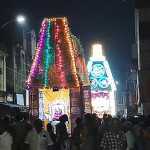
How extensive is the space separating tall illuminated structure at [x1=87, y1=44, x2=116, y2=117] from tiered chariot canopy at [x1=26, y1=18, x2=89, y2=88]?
1221 centimetres

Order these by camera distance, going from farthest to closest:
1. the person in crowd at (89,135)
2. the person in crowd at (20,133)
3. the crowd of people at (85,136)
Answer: the person in crowd at (20,133) < the person in crowd at (89,135) < the crowd of people at (85,136)

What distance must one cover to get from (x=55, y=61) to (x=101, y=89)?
15004mm

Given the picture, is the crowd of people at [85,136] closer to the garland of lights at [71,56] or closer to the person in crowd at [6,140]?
the person in crowd at [6,140]

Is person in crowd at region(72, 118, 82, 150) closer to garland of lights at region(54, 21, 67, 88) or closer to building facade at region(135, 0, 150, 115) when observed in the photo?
building facade at region(135, 0, 150, 115)

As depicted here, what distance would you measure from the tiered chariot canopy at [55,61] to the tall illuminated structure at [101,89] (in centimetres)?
1221

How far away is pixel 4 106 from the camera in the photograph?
33438 mm

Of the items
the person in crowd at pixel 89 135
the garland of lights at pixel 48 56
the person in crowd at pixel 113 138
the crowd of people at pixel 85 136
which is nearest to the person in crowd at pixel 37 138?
the crowd of people at pixel 85 136

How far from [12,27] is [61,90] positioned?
35490mm

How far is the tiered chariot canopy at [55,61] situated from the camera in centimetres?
2519

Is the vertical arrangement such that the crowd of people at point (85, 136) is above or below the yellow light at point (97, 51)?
below

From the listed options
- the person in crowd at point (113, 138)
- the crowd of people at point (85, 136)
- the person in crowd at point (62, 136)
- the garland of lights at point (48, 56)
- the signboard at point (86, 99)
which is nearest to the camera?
the person in crowd at point (113, 138)

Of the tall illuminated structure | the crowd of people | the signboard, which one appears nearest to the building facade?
the crowd of people

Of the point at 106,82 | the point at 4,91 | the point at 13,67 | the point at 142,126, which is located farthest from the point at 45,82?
the point at 13,67

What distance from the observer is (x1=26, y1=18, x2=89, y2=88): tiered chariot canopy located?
2519 cm
